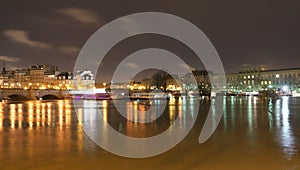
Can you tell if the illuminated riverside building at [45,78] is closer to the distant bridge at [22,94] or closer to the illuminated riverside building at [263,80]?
the distant bridge at [22,94]

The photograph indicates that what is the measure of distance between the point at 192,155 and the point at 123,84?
484 feet

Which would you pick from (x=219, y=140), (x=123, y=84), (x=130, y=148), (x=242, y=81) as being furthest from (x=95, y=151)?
(x=242, y=81)

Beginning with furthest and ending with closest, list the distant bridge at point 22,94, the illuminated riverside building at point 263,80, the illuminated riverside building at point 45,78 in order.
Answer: the illuminated riverside building at point 45,78, the illuminated riverside building at point 263,80, the distant bridge at point 22,94

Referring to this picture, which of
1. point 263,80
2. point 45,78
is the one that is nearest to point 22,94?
point 45,78

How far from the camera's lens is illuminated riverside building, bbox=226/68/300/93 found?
14819cm

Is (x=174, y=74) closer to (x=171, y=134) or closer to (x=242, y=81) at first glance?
(x=242, y=81)

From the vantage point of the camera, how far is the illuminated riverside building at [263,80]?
486ft

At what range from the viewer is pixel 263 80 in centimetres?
16062

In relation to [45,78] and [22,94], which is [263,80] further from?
[22,94]

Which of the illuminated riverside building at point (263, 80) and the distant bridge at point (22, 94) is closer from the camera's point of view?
the distant bridge at point (22, 94)

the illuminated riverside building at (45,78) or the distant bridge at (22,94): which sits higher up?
the illuminated riverside building at (45,78)

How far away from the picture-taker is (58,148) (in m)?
11.4

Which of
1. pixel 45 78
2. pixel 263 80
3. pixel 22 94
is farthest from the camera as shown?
pixel 45 78

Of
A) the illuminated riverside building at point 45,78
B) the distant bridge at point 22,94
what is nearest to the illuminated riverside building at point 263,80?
the illuminated riverside building at point 45,78
